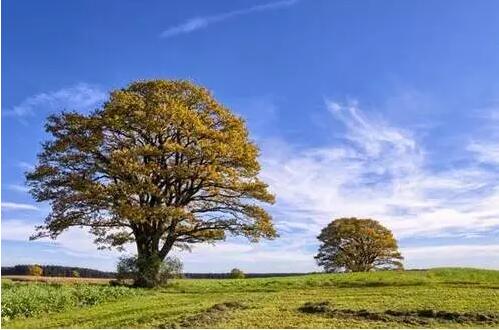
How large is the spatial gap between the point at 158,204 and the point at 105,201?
11.7 feet

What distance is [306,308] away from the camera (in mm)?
23688

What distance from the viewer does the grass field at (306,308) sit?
Answer: 825 inches

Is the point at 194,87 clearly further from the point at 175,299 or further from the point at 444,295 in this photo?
the point at 444,295


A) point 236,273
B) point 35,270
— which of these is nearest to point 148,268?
point 236,273

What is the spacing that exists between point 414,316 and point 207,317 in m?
7.13

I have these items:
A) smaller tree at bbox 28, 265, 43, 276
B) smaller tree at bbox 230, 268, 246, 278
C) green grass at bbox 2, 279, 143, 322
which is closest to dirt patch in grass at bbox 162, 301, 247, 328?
green grass at bbox 2, 279, 143, 322

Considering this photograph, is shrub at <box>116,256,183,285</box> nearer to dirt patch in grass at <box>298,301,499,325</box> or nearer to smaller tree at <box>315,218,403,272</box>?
dirt patch in grass at <box>298,301,499,325</box>

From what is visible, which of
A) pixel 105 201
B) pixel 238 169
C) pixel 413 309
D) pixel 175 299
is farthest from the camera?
pixel 238 169

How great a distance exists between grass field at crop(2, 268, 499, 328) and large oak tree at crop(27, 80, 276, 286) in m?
6.72

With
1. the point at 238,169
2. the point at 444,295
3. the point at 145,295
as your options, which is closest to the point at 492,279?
the point at 444,295

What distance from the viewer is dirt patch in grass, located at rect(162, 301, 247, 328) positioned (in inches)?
790

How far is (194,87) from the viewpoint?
47.0 meters

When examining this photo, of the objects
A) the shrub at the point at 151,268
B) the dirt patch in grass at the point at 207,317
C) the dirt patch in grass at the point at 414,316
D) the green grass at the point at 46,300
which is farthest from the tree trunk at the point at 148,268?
the dirt patch in grass at the point at 414,316

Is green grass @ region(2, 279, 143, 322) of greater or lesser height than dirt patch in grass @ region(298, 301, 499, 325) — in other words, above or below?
above
